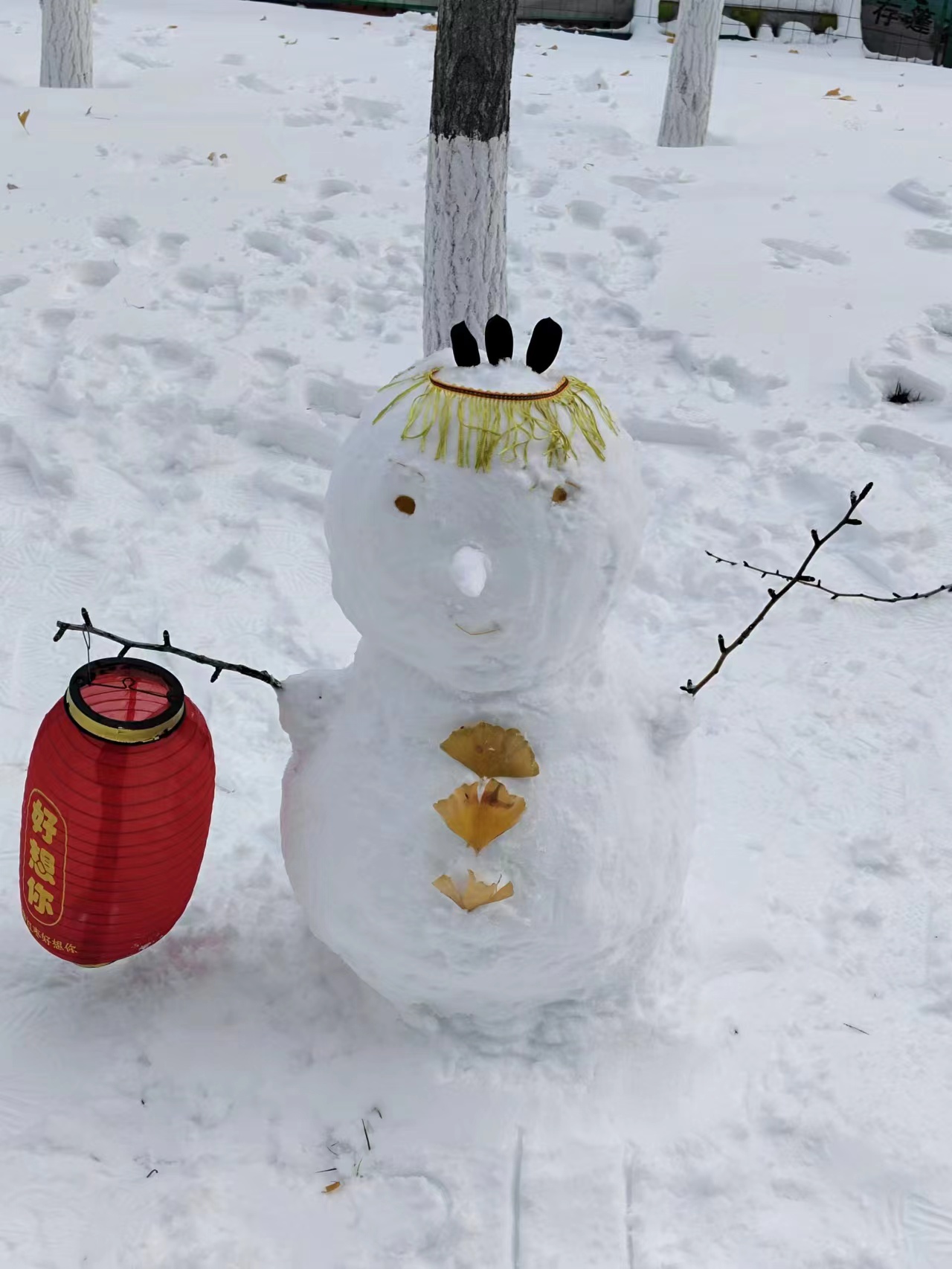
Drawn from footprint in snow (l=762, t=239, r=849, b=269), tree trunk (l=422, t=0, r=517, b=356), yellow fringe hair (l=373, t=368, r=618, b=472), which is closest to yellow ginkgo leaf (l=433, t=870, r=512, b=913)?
yellow fringe hair (l=373, t=368, r=618, b=472)

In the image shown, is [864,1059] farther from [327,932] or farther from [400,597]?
[400,597]

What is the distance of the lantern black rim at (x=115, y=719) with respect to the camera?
2312mm

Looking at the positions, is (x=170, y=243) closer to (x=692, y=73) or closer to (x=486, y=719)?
(x=692, y=73)

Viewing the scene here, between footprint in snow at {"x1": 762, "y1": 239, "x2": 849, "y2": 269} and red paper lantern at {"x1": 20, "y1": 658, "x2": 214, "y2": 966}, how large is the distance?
4682 mm

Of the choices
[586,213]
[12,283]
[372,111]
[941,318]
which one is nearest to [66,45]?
[372,111]

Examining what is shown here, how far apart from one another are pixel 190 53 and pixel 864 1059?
8657 mm

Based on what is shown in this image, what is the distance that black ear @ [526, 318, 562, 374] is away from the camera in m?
2.08

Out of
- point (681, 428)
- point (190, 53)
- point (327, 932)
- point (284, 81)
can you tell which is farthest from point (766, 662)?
point (190, 53)

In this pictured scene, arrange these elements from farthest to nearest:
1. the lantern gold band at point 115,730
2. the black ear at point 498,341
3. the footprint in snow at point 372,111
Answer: the footprint in snow at point 372,111
the lantern gold band at point 115,730
the black ear at point 498,341

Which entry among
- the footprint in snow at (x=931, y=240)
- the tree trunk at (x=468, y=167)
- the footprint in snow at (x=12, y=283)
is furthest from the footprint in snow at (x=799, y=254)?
the footprint in snow at (x=12, y=283)

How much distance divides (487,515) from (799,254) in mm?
4890

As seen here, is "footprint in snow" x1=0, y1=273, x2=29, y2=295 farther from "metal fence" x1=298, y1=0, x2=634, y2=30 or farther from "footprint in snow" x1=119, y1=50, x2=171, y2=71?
"metal fence" x1=298, y1=0, x2=634, y2=30

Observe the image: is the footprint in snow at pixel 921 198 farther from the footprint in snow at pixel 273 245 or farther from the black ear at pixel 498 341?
the black ear at pixel 498 341

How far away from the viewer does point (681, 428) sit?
4961 mm
